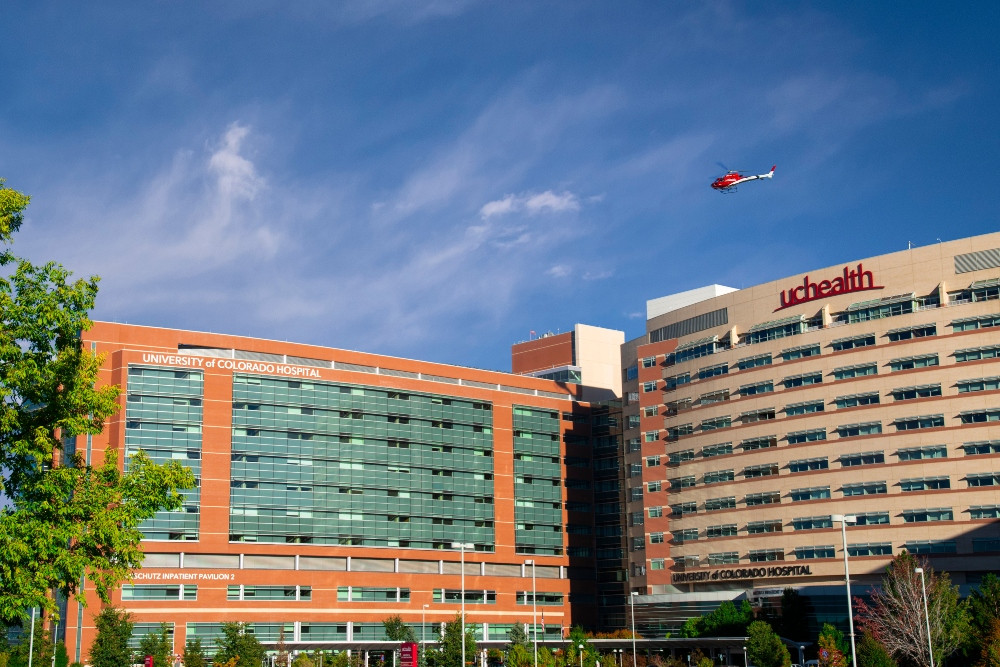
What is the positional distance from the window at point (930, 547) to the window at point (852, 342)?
72.2 feet

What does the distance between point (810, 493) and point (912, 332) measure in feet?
69.9

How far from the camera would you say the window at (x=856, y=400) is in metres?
120

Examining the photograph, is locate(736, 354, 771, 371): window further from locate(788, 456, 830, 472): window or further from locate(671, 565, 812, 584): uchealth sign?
locate(671, 565, 812, 584): uchealth sign

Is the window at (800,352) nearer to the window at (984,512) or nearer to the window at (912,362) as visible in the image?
the window at (912,362)

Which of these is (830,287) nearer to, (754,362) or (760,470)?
(754,362)

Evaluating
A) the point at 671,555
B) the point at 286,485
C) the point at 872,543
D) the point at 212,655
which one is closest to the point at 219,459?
the point at 286,485

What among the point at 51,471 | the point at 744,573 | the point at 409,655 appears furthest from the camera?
the point at 744,573

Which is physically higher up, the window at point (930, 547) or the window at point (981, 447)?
the window at point (981, 447)

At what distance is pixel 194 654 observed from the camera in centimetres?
11462

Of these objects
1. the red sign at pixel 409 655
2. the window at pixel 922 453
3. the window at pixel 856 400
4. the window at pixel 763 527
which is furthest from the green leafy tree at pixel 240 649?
the window at pixel 922 453

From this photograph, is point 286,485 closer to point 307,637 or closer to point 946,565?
point 307,637

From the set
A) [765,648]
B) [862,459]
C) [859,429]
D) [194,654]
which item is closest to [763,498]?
[862,459]

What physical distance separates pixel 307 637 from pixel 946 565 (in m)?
72.8

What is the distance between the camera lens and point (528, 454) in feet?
517
